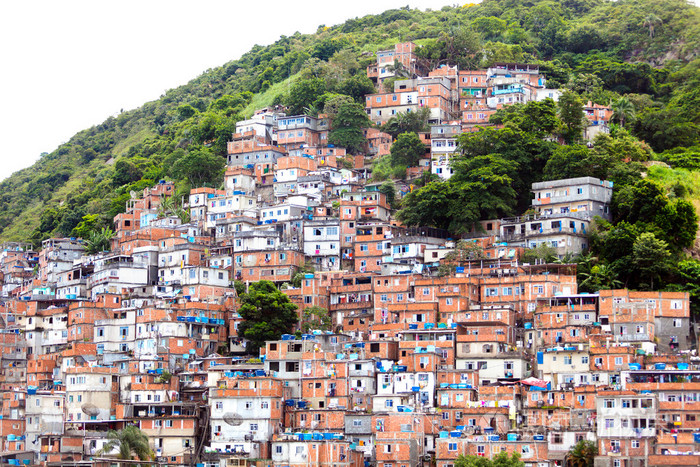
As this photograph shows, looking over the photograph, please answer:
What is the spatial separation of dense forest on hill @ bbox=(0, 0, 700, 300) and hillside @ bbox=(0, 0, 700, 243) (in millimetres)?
159

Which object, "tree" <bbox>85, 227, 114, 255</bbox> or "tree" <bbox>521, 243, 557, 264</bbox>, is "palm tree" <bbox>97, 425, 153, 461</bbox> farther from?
"tree" <bbox>85, 227, 114, 255</bbox>

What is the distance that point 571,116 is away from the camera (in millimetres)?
74750

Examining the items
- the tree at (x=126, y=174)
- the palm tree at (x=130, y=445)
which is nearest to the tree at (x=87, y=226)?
the tree at (x=126, y=174)

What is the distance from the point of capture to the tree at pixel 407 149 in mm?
79875

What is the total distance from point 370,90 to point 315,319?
122 ft

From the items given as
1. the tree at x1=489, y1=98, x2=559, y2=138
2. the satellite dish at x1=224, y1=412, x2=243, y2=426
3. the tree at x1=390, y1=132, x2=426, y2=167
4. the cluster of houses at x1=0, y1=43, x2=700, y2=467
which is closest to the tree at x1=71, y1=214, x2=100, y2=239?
the cluster of houses at x1=0, y1=43, x2=700, y2=467

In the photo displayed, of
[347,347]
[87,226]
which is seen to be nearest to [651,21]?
[87,226]

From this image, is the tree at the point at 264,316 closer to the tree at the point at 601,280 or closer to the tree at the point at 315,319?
the tree at the point at 315,319

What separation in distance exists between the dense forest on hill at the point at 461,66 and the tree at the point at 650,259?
43 centimetres

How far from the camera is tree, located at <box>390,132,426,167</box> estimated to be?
79.9 m

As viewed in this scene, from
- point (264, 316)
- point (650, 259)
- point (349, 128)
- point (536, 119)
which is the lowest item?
point (264, 316)

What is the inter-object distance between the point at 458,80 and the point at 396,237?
1122 inches

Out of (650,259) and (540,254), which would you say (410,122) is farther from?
(650,259)

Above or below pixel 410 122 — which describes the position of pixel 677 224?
below
